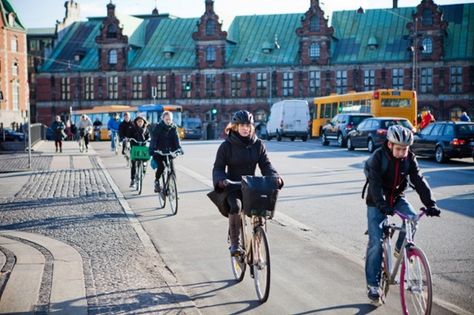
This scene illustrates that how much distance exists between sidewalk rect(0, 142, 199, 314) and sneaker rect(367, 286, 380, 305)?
5.38ft

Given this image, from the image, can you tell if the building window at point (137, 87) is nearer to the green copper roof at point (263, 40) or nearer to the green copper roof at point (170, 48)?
the green copper roof at point (170, 48)

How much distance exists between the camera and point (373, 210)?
5.97 metres

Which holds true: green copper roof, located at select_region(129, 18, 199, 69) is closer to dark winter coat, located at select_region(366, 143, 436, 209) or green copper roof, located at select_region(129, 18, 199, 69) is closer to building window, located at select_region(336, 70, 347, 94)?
building window, located at select_region(336, 70, 347, 94)

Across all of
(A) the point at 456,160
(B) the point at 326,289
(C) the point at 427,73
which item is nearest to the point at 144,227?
(B) the point at 326,289

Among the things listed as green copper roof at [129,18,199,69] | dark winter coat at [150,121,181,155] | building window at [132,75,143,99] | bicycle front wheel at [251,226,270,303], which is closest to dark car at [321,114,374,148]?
dark winter coat at [150,121,181,155]

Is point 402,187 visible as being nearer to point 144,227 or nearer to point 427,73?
point 144,227

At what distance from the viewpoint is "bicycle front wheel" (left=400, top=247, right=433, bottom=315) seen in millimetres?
5020

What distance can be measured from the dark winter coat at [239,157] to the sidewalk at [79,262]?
1.36 m

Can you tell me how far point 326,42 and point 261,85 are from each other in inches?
329

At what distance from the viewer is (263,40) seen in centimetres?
6975

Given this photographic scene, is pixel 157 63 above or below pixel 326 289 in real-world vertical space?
above

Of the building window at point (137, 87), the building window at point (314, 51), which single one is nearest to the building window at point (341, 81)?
the building window at point (314, 51)

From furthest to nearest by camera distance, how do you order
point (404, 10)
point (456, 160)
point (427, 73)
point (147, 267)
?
point (404, 10) < point (427, 73) < point (456, 160) < point (147, 267)

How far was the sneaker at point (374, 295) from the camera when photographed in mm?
5867
